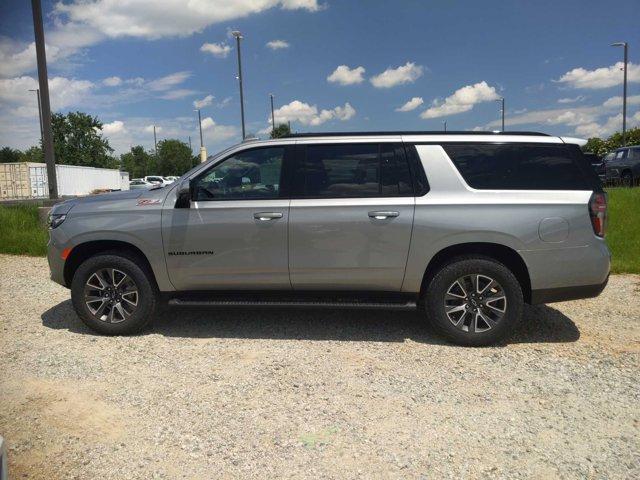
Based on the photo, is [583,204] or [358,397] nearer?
[358,397]

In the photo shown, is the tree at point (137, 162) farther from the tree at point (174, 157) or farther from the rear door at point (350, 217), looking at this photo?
the rear door at point (350, 217)

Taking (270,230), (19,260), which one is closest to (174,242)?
(270,230)

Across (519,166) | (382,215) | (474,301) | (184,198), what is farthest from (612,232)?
(184,198)

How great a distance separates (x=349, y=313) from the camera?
5816 mm

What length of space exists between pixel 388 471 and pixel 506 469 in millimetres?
660

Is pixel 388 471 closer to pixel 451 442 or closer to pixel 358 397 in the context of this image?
pixel 451 442

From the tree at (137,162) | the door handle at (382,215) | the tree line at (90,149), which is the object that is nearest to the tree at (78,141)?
the tree line at (90,149)

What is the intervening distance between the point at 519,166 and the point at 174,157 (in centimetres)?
6914

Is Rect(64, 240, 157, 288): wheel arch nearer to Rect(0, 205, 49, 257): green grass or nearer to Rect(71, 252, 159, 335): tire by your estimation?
Rect(71, 252, 159, 335): tire

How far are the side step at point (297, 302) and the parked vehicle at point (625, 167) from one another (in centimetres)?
1917

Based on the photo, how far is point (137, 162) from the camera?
87375 millimetres

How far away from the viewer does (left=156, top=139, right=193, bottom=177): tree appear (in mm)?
69062

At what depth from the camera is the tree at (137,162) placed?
3307 inches

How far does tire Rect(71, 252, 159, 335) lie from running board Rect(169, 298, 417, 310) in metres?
0.29
